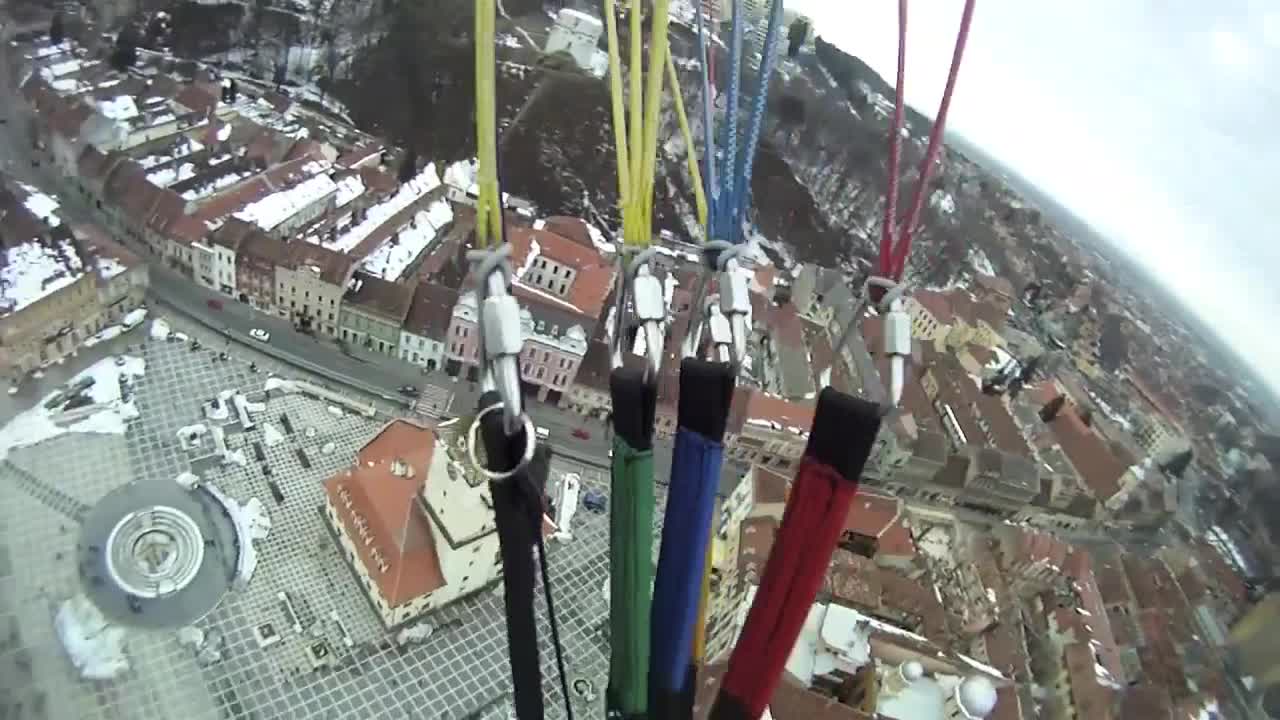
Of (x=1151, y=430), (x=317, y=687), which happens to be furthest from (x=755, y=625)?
(x=1151, y=430)

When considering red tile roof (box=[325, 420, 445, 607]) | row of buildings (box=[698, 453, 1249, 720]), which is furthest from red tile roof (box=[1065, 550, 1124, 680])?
red tile roof (box=[325, 420, 445, 607])

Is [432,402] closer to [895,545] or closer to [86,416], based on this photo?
[86,416]

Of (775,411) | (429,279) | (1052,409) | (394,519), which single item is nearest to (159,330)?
(429,279)

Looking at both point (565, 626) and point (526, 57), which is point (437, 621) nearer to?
point (565, 626)

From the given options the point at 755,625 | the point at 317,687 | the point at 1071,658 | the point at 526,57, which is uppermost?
the point at 755,625

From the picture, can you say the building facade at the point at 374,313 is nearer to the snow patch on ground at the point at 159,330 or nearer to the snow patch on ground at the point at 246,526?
the snow patch on ground at the point at 159,330

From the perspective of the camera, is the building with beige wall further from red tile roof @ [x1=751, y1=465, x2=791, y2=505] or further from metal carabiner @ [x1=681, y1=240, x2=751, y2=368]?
metal carabiner @ [x1=681, y1=240, x2=751, y2=368]

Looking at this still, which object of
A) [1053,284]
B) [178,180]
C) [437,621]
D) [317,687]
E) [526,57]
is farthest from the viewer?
[1053,284]
